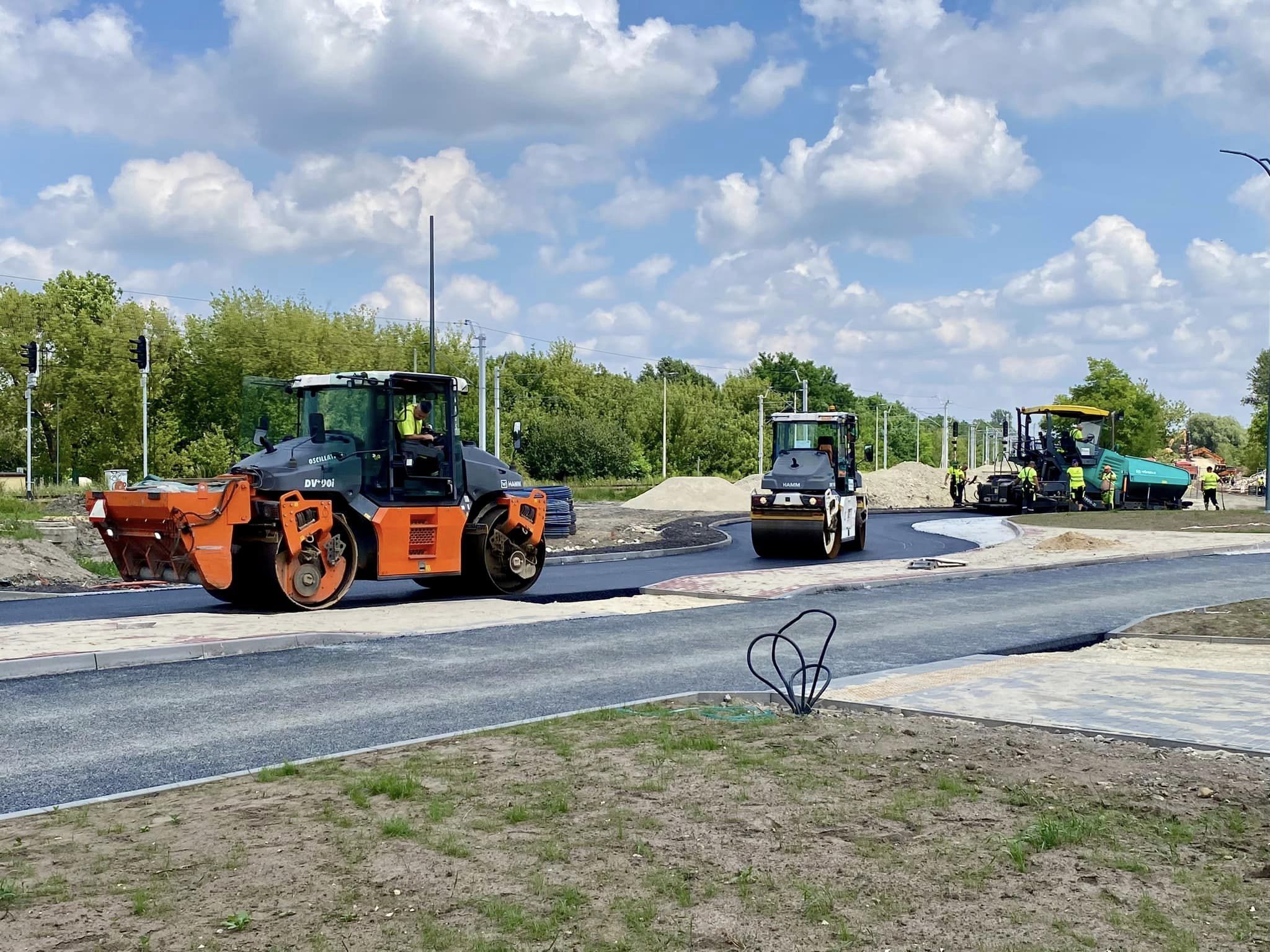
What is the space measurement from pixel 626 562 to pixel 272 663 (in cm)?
1349

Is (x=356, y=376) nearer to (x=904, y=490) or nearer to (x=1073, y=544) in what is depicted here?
(x=1073, y=544)

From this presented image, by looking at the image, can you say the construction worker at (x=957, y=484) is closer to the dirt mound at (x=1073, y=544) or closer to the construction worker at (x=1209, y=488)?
the construction worker at (x=1209, y=488)

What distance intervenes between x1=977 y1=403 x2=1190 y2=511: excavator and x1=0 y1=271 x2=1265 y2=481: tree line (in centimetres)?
366

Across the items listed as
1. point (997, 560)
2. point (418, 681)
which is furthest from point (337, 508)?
point (997, 560)

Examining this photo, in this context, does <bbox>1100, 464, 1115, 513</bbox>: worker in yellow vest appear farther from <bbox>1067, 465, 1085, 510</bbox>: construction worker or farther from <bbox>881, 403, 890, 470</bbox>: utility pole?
<bbox>881, 403, 890, 470</bbox>: utility pole

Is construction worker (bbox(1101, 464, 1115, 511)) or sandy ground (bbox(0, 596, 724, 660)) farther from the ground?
construction worker (bbox(1101, 464, 1115, 511))

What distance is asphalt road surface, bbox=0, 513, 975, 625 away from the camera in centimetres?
1568

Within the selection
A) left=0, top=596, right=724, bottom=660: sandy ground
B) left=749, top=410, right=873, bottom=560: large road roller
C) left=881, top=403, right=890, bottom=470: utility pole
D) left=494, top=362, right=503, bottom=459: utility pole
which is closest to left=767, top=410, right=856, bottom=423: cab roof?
left=749, top=410, right=873, bottom=560: large road roller

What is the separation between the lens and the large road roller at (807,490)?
2431 centimetres

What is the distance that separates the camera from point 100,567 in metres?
23.8

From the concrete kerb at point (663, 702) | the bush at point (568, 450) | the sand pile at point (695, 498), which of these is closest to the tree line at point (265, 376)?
the bush at point (568, 450)

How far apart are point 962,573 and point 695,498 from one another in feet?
88.7

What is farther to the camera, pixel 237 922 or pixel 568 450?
pixel 568 450

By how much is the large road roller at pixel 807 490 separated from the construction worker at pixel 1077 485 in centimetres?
1917
